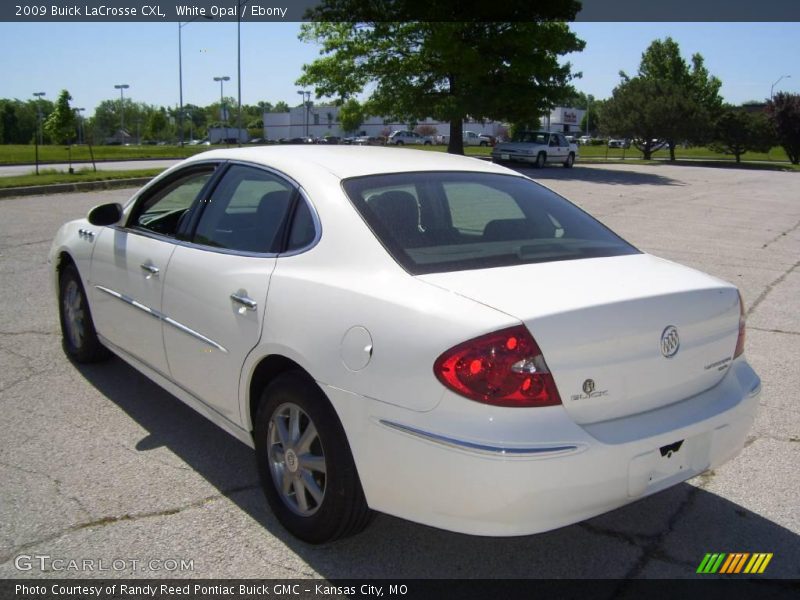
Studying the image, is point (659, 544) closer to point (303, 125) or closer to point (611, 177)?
point (611, 177)

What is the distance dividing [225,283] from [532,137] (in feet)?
111

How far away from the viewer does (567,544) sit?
3.26 metres

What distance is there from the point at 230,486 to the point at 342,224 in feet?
4.65

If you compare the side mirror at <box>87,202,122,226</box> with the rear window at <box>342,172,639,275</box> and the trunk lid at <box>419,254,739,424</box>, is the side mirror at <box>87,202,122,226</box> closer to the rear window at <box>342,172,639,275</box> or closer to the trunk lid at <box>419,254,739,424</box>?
the rear window at <box>342,172,639,275</box>

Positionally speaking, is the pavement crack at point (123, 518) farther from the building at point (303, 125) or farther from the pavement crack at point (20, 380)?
the building at point (303, 125)

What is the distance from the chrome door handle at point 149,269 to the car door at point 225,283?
17cm

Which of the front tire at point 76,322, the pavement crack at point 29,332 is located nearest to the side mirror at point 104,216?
the front tire at point 76,322

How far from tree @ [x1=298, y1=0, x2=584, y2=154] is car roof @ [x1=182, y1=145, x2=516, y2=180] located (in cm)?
2943

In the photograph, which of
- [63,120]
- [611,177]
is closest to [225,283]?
[611,177]

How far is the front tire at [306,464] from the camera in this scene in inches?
115

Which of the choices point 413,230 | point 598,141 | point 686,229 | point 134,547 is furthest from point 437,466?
point 598,141

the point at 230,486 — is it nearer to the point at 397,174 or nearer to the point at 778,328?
the point at 397,174

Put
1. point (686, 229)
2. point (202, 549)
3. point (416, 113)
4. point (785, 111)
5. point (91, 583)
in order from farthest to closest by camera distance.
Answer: point (785, 111) → point (416, 113) → point (686, 229) → point (202, 549) → point (91, 583)

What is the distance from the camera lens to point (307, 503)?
315 centimetres
